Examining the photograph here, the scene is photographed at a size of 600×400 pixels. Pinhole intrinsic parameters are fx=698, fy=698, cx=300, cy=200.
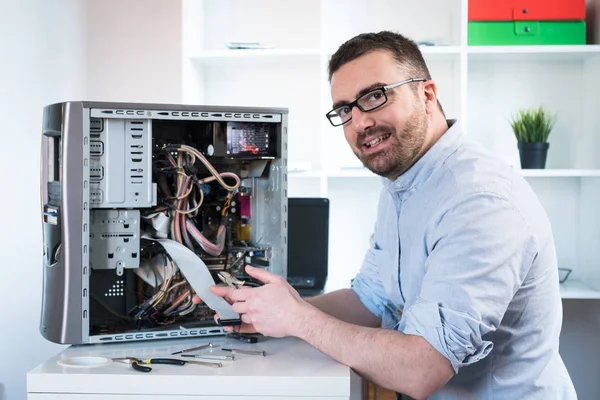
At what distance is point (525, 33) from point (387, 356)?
183 centimetres

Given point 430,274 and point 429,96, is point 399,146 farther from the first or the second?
point 430,274

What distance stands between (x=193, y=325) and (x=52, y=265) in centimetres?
27

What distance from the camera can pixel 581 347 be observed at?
9.38 ft

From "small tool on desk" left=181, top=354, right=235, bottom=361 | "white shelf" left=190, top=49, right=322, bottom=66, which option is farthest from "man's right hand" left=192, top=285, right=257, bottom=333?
"white shelf" left=190, top=49, right=322, bottom=66

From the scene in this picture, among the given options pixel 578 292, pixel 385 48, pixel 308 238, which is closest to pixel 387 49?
pixel 385 48

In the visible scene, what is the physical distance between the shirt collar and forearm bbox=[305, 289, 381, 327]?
11.2 inches

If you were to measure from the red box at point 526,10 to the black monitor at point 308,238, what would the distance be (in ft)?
2.94

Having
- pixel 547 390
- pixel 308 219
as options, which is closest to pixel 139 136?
pixel 547 390

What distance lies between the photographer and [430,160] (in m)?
1.30

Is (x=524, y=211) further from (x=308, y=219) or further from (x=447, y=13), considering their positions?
(x=447, y=13)

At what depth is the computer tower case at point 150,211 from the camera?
119 centimetres

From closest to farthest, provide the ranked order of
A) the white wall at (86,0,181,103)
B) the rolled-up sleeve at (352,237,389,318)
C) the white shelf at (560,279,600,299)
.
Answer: the rolled-up sleeve at (352,237,389,318) → the white shelf at (560,279,600,299) → the white wall at (86,0,181,103)

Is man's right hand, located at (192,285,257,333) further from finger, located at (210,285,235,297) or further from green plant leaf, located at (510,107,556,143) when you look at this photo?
green plant leaf, located at (510,107,556,143)

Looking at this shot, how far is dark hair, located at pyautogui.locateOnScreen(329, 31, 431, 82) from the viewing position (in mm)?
1318
